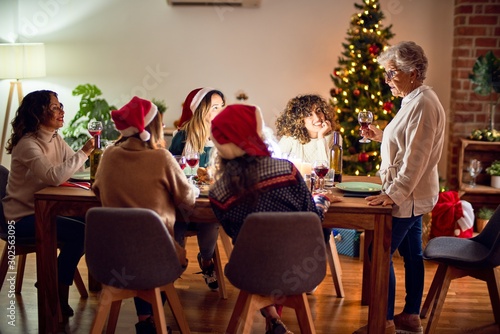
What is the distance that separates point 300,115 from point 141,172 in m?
1.54

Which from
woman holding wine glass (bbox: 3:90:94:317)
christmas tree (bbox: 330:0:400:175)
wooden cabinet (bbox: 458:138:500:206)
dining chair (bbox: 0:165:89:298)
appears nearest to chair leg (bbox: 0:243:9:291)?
dining chair (bbox: 0:165:89:298)

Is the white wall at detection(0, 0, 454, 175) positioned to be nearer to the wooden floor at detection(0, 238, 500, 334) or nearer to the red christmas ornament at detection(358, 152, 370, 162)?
the red christmas ornament at detection(358, 152, 370, 162)

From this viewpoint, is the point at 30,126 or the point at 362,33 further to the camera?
the point at 362,33

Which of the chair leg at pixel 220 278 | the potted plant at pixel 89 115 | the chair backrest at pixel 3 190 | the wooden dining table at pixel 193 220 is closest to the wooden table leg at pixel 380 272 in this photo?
the wooden dining table at pixel 193 220

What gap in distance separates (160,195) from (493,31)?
351 cm

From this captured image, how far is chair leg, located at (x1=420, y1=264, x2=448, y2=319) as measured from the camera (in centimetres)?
315

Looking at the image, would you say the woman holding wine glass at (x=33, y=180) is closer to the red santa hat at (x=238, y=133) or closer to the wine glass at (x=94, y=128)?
the wine glass at (x=94, y=128)

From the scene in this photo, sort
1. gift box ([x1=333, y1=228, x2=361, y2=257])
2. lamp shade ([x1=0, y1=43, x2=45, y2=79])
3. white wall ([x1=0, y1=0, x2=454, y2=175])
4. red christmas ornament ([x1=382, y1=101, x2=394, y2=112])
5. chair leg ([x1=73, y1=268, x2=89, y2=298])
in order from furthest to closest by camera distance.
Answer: white wall ([x1=0, y1=0, x2=454, y2=175]), lamp shade ([x1=0, y1=43, x2=45, y2=79]), red christmas ornament ([x1=382, y1=101, x2=394, y2=112]), gift box ([x1=333, y1=228, x2=361, y2=257]), chair leg ([x1=73, y1=268, x2=89, y2=298])

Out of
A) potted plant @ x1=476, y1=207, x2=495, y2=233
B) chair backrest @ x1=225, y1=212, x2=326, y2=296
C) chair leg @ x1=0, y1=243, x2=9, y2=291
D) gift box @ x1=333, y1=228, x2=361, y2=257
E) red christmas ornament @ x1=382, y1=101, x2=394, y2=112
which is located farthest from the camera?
potted plant @ x1=476, y1=207, x2=495, y2=233

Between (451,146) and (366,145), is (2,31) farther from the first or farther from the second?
(451,146)

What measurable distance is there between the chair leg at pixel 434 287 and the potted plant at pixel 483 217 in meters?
1.74

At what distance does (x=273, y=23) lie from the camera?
5.48 metres

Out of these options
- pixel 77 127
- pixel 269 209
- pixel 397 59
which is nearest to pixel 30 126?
pixel 269 209

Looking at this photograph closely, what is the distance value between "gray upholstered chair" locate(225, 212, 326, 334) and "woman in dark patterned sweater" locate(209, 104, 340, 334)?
159 millimetres
